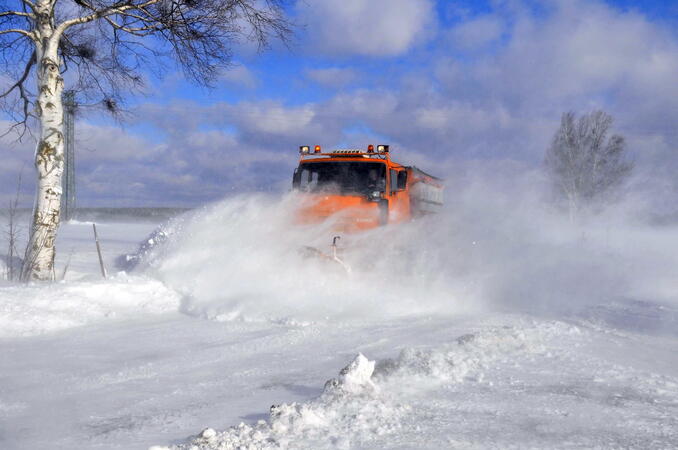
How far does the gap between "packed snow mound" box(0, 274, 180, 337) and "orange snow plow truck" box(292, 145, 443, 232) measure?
9.54 feet

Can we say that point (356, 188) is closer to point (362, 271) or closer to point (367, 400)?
point (362, 271)

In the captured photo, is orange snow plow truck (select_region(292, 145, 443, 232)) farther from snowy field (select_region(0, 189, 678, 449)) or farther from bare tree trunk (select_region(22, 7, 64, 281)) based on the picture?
bare tree trunk (select_region(22, 7, 64, 281))

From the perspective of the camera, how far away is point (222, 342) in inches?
221

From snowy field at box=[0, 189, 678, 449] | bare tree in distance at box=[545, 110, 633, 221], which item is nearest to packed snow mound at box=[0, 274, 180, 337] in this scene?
snowy field at box=[0, 189, 678, 449]

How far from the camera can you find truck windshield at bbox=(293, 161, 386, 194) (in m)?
9.62

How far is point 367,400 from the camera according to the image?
3.41m

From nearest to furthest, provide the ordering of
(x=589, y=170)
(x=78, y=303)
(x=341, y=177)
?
(x=78, y=303)
(x=341, y=177)
(x=589, y=170)

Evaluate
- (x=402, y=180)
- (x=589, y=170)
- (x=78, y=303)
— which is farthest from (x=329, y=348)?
(x=589, y=170)

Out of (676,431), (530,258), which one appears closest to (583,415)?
(676,431)

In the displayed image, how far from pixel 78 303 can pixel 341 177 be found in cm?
473

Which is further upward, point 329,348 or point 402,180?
point 402,180

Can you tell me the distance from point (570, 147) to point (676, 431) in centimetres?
2909

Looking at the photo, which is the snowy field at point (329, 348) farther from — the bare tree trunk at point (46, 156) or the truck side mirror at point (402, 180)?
the bare tree trunk at point (46, 156)

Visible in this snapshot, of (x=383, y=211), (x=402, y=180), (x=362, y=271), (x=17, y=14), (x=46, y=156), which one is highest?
(x=17, y=14)
